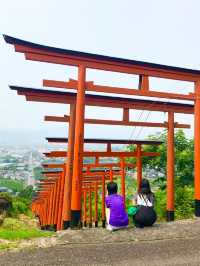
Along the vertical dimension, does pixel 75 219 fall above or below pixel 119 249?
above

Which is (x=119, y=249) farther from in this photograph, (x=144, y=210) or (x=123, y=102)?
(x=123, y=102)

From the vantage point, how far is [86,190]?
2080cm

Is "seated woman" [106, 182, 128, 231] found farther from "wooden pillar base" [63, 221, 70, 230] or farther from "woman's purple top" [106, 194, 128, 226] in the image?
"wooden pillar base" [63, 221, 70, 230]

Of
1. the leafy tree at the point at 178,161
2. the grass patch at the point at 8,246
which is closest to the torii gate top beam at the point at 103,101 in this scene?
the grass patch at the point at 8,246

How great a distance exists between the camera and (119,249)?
527 centimetres

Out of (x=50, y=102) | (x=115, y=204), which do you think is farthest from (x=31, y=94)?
(x=115, y=204)

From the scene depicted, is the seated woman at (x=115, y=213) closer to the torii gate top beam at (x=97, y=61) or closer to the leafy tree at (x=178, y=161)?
the torii gate top beam at (x=97, y=61)

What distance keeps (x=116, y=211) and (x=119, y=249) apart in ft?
4.86

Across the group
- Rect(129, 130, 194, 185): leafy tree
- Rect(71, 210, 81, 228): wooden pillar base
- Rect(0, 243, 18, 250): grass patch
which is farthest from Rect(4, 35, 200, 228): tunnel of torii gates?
Rect(129, 130, 194, 185): leafy tree

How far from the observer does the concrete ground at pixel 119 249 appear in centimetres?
465

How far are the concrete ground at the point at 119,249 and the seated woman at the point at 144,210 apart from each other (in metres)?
0.21

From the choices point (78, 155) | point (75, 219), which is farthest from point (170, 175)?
point (75, 219)

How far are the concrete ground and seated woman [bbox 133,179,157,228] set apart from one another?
21 centimetres

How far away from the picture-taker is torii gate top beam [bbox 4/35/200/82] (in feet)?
23.1
